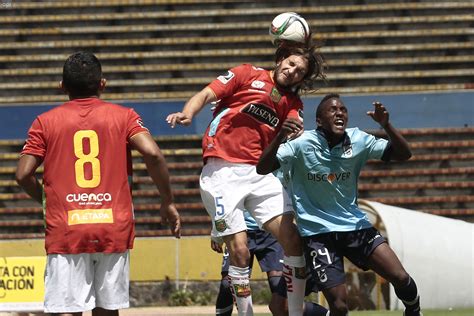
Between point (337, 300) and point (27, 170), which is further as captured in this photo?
point (337, 300)

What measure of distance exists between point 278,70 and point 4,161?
11137mm

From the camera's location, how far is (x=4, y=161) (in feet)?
61.0

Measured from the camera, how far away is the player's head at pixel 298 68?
322 inches

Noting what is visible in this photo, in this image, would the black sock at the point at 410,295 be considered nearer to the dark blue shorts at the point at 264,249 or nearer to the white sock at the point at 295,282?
the white sock at the point at 295,282

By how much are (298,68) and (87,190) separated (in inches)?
90.6

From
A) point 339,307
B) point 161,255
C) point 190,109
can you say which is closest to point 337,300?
point 339,307

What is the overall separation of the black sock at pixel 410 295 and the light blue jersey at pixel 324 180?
49 cm

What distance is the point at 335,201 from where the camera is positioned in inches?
309

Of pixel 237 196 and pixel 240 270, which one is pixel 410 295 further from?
pixel 237 196

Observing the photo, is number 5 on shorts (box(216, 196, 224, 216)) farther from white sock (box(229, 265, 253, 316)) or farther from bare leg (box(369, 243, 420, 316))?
bare leg (box(369, 243, 420, 316))

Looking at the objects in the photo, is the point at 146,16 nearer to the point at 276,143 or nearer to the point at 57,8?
the point at 57,8

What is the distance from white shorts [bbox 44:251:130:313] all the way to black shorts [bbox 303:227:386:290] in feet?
5.79

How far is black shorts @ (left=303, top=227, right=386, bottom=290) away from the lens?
25.4 feet

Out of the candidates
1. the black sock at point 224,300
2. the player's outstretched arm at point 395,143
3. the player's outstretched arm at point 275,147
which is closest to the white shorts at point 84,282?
the player's outstretched arm at point 275,147
